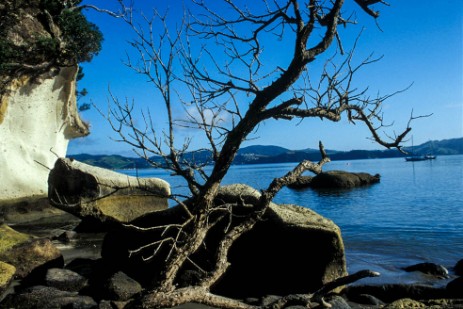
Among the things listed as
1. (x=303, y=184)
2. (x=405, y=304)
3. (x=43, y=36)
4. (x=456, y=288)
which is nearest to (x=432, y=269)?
(x=456, y=288)

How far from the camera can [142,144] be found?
568cm

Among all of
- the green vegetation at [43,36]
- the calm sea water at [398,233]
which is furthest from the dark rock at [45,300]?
the green vegetation at [43,36]

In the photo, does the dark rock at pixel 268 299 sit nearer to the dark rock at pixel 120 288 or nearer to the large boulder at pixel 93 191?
the dark rock at pixel 120 288

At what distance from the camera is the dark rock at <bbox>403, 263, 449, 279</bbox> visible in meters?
8.93

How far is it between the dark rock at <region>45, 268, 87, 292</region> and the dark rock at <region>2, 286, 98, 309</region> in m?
0.46

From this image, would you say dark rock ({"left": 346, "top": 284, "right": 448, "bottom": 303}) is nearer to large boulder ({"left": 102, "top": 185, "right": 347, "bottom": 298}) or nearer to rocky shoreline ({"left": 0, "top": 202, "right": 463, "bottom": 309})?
rocky shoreline ({"left": 0, "top": 202, "right": 463, "bottom": 309})

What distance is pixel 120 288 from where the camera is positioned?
6855mm

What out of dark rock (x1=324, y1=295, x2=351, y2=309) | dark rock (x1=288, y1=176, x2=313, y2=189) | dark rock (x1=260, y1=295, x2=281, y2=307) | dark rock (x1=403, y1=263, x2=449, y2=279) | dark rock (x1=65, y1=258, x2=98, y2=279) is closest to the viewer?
dark rock (x1=324, y1=295, x2=351, y2=309)

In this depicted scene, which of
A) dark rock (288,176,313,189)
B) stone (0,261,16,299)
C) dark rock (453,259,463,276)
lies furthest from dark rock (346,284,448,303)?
dark rock (288,176,313,189)

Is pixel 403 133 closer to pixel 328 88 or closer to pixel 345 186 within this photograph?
pixel 328 88

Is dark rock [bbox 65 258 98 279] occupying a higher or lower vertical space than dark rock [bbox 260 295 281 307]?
higher

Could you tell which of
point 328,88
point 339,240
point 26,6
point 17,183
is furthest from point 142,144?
point 26,6

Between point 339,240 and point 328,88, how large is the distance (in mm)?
2821

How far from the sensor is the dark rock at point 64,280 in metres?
7.23
